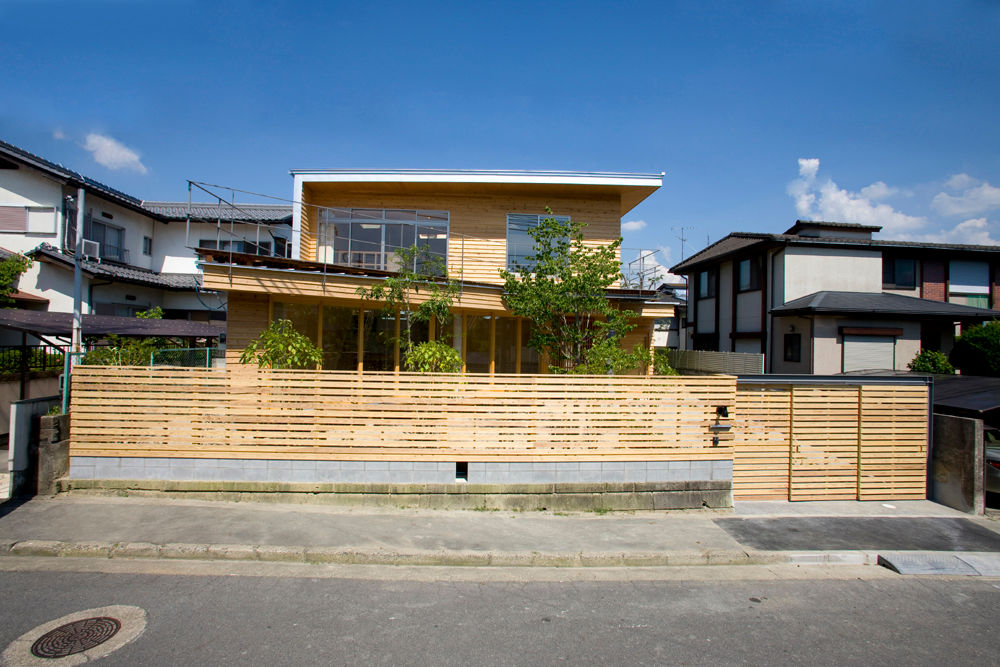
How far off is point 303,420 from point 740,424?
7.10 m

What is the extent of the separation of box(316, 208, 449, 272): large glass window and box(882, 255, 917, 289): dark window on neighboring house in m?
19.4

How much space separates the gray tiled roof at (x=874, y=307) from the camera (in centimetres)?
1731

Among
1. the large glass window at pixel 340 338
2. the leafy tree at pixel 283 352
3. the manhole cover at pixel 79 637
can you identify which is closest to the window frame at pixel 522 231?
the large glass window at pixel 340 338

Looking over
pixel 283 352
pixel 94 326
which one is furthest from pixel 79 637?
pixel 94 326

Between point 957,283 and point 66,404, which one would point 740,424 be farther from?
point 957,283

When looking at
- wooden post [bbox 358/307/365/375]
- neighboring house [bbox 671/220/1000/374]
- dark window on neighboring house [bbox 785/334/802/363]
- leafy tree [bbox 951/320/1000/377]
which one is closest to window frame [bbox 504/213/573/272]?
wooden post [bbox 358/307/365/375]

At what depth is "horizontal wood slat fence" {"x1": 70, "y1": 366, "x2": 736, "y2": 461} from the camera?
748 cm

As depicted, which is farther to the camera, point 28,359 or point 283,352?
point 28,359

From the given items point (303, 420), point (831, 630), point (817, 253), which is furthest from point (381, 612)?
point (817, 253)

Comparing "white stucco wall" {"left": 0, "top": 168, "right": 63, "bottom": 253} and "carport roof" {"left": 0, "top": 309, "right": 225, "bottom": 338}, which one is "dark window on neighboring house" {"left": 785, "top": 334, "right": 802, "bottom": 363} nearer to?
"carport roof" {"left": 0, "top": 309, "right": 225, "bottom": 338}

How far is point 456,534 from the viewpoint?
6.69 meters

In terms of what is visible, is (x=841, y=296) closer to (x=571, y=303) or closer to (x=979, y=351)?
(x=979, y=351)

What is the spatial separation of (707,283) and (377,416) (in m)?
22.8

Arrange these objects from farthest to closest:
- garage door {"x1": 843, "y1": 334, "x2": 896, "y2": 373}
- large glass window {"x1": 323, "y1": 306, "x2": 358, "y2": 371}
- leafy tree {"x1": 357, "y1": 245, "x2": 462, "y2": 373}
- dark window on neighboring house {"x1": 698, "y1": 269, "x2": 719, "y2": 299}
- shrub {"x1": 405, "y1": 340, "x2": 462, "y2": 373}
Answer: dark window on neighboring house {"x1": 698, "y1": 269, "x2": 719, "y2": 299}
garage door {"x1": 843, "y1": 334, "x2": 896, "y2": 373}
large glass window {"x1": 323, "y1": 306, "x2": 358, "y2": 371}
leafy tree {"x1": 357, "y1": 245, "x2": 462, "y2": 373}
shrub {"x1": 405, "y1": 340, "x2": 462, "y2": 373}
